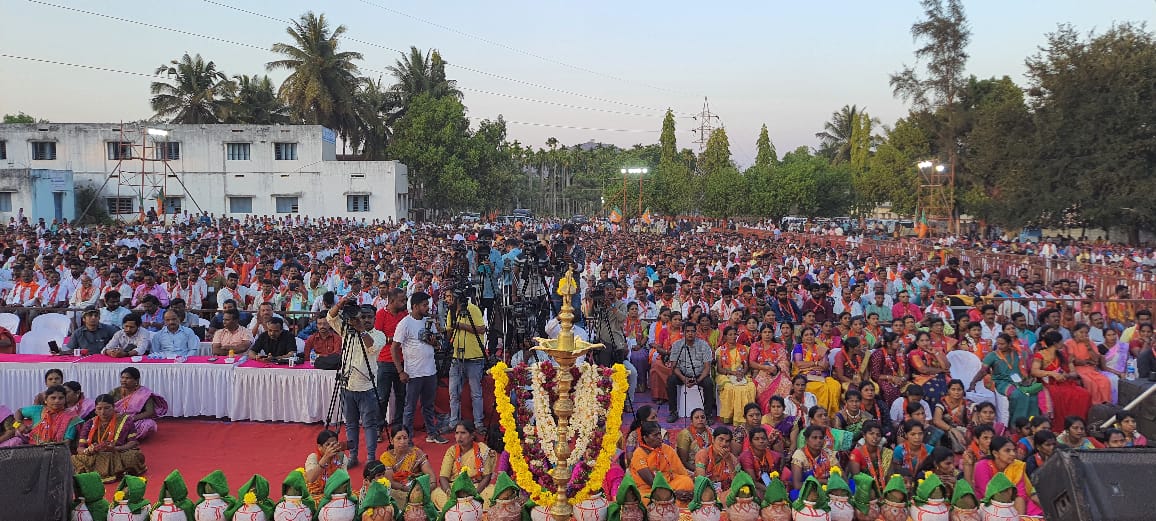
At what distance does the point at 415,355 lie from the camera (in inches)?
280

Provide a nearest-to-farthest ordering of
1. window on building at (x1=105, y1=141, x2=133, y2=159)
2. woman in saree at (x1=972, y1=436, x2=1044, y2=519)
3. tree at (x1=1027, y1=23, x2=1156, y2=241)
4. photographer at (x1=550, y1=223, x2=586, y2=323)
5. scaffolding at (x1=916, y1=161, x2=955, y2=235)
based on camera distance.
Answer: woman in saree at (x1=972, y1=436, x2=1044, y2=519) < photographer at (x1=550, y1=223, x2=586, y2=323) < tree at (x1=1027, y1=23, x2=1156, y2=241) < window on building at (x1=105, y1=141, x2=133, y2=159) < scaffolding at (x1=916, y1=161, x2=955, y2=235)

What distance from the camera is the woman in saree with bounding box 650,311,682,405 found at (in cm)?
910

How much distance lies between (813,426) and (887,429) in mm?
1369

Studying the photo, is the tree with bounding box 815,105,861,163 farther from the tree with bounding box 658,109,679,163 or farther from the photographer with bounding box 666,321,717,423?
the photographer with bounding box 666,321,717,423

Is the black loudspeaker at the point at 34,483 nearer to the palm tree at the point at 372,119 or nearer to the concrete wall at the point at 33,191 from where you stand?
the concrete wall at the point at 33,191

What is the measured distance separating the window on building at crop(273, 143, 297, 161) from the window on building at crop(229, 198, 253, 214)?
2.41 meters

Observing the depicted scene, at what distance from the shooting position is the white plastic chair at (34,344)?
28.8ft

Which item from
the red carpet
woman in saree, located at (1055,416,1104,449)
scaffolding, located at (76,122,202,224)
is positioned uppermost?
scaffolding, located at (76,122,202,224)

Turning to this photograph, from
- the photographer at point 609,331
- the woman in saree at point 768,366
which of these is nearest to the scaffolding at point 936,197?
the woman in saree at point 768,366

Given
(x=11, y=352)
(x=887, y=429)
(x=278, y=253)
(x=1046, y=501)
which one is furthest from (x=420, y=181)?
(x=1046, y=501)

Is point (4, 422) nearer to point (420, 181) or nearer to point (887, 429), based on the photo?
point (887, 429)

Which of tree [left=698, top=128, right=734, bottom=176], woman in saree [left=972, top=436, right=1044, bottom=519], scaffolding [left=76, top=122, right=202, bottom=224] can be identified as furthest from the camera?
tree [left=698, top=128, right=734, bottom=176]

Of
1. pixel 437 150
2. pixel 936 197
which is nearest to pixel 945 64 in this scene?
pixel 936 197

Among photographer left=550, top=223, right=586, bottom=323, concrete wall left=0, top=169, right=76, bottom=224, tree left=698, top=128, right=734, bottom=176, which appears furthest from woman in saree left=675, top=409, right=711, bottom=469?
tree left=698, top=128, right=734, bottom=176
